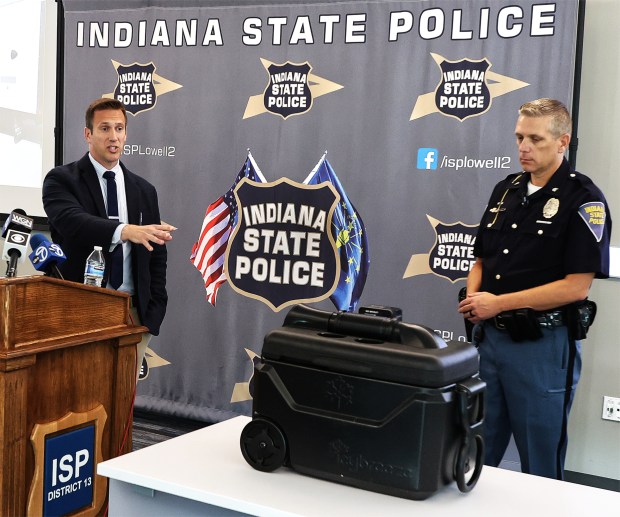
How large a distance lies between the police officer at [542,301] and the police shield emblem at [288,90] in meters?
1.53

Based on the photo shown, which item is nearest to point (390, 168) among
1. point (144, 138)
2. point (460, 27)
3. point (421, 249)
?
point (421, 249)

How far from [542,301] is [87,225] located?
1.62 m

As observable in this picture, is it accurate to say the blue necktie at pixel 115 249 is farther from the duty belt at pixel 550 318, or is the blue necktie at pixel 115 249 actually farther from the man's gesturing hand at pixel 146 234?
the duty belt at pixel 550 318

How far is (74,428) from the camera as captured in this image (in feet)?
7.07

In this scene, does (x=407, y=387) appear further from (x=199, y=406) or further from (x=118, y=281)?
(x=199, y=406)

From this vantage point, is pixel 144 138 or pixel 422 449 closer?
pixel 422 449

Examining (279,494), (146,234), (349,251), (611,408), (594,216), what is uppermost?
(594,216)

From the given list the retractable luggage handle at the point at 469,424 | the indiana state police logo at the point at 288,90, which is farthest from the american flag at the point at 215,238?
the retractable luggage handle at the point at 469,424

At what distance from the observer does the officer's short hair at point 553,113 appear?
2.60 meters

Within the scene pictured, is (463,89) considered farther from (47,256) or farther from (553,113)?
(47,256)

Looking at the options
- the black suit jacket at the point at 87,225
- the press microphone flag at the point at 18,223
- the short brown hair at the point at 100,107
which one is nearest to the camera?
the press microphone flag at the point at 18,223

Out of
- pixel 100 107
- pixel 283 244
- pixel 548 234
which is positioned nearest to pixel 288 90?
pixel 283 244

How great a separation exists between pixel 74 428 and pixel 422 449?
113 cm

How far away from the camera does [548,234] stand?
261 centimetres
